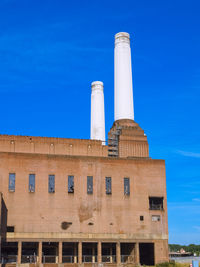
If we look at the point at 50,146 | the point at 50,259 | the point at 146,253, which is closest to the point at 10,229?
the point at 50,259

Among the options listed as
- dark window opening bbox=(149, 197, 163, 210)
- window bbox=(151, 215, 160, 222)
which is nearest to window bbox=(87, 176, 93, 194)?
dark window opening bbox=(149, 197, 163, 210)

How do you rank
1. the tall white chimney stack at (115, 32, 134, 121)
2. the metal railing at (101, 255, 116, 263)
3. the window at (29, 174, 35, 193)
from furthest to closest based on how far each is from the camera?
the tall white chimney stack at (115, 32, 134, 121)
the metal railing at (101, 255, 116, 263)
the window at (29, 174, 35, 193)

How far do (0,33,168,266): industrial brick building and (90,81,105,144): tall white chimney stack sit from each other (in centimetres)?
1672

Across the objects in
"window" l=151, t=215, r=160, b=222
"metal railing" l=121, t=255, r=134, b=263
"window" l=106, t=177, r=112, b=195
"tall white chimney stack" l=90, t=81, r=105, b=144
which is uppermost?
"tall white chimney stack" l=90, t=81, r=105, b=144

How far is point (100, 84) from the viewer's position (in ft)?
234

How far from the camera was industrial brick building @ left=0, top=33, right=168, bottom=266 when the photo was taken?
148 ft

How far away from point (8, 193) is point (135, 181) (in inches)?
574

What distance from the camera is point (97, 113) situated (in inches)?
2741

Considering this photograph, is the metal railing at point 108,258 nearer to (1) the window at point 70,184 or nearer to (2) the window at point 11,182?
(1) the window at point 70,184

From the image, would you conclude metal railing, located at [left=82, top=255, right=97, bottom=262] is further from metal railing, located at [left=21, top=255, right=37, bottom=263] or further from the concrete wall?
metal railing, located at [left=21, top=255, right=37, bottom=263]

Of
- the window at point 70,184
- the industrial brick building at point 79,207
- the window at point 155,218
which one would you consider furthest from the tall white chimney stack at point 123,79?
the window at point 155,218

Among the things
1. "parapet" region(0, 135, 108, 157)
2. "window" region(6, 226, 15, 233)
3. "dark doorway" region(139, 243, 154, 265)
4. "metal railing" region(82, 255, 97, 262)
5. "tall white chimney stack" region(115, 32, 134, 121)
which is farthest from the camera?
"tall white chimney stack" region(115, 32, 134, 121)

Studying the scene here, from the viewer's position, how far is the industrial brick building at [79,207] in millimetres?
45031

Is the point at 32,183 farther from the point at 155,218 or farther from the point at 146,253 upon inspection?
the point at 146,253
